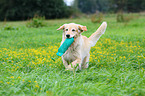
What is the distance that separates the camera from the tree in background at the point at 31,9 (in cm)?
3018

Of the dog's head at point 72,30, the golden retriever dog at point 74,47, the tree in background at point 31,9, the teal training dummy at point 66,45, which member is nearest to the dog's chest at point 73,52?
the golden retriever dog at point 74,47

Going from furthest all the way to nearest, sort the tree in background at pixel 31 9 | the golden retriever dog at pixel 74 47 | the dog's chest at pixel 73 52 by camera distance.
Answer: the tree in background at pixel 31 9, the dog's chest at pixel 73 52, the golden retriever dog at pixel 74 47

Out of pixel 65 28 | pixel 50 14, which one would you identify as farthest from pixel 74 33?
pixel 50 14

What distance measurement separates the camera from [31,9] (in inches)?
1260

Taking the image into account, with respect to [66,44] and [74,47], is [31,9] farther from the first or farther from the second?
[66,44]

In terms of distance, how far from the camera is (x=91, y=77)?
3.57m

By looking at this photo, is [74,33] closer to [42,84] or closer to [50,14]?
[42,84]

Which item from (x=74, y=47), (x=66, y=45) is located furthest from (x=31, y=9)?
(x=66, y=45)

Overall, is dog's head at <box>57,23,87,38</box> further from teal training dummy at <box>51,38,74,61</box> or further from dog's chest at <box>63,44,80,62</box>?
dog's chest at <box>63,44,80,62</box>

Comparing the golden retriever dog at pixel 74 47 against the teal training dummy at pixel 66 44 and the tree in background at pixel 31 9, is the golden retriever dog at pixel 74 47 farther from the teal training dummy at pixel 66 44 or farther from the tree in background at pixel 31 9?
the tree in background at pixel 31 9

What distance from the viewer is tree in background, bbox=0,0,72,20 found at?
99.0ft

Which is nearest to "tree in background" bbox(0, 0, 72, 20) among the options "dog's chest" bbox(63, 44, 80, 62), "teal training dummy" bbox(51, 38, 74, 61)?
"dog's chest" bbox(63, 44, 80, 62)

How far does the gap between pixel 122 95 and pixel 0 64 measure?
3645 millimetres

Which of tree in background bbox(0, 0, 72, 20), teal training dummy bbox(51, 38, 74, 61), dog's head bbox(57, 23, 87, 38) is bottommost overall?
teal training dummy bbox(51, 38, 74, 61)
